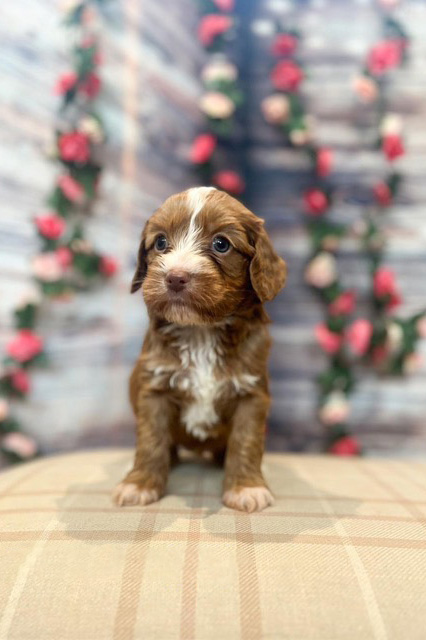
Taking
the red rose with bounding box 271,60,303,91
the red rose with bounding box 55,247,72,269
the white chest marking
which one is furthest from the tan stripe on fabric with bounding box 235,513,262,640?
the red rose with bounding box 271,60,303,91

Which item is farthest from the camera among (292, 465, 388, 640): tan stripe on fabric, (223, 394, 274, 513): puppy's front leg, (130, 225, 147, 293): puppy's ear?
(130, 225, 147, 293): puppy's ear

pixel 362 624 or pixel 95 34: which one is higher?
pixel 95 34

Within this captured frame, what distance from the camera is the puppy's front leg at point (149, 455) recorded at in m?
1.73

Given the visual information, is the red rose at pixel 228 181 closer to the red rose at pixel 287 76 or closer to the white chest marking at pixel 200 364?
the red rose at pixel 287 76

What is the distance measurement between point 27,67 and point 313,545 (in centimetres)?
299

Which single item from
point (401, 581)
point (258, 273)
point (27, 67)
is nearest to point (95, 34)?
point (27, 67)

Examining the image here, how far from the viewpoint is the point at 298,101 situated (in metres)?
3.16

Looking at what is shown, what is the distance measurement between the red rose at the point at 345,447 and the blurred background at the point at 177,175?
0.36 ft

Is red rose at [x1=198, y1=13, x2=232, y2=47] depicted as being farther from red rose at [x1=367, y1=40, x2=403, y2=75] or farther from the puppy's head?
the puppy's head

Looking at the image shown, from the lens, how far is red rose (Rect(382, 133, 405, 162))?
309cm

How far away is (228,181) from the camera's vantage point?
121 inches

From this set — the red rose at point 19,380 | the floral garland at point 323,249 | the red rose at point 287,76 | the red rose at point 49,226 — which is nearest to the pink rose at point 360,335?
the floral garland at point 323,249

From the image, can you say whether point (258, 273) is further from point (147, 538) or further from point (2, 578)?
point (2, 578)

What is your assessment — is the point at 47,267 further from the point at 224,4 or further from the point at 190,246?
the point at 224,4
